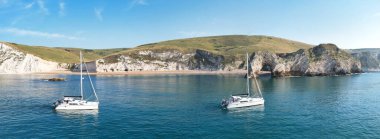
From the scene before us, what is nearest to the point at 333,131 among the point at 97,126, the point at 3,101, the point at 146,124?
the point at 146,124

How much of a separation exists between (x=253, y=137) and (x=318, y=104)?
37626mm

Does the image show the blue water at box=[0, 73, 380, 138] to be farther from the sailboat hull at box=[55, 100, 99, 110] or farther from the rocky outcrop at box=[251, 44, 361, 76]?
the rocky outcrop at box=[251, 44, 361, 76]

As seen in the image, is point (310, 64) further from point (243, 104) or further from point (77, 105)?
point (77, 105)

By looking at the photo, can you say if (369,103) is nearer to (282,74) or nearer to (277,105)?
(277,105)

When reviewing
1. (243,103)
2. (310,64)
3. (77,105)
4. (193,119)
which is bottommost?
(193,119)

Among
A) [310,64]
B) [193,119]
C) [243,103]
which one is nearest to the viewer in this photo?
[193,119]

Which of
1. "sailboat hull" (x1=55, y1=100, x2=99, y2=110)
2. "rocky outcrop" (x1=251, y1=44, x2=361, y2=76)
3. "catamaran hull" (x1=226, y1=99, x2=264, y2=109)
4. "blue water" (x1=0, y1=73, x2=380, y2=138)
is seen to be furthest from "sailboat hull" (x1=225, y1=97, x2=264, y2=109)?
"rocky outcrop" (x1=251, y1=44, x2=361, y2=76)

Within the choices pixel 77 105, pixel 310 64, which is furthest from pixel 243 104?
pixel 310 64

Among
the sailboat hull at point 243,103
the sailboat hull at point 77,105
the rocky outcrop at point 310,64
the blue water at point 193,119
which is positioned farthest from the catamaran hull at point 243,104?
the rocky outcrop at point 310,64

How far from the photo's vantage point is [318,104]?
79.7 metres

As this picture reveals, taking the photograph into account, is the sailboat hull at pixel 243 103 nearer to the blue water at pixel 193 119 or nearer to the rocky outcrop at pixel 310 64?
the blue water at pixel 193 119

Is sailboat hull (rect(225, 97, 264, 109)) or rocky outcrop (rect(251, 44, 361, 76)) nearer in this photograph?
sailboat hull (rect(225, 97, 264, 109))

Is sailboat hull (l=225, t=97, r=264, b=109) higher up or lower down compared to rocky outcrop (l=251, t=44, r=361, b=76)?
lower down

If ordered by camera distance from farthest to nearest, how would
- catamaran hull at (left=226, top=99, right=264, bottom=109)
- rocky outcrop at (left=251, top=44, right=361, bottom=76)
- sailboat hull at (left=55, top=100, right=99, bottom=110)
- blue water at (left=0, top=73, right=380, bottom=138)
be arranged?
rocky outcrop at (left=251, top=44, right=361, bottom=76) < catamaran hull at (left=226, top=99, right=264, bottom=109) < sailboat hull at (left=55, top=100, right=99, bottom=110) < blue water at (left=0, top=73, right=380, bottom=138)
